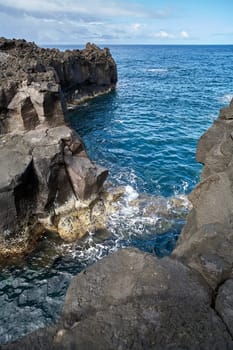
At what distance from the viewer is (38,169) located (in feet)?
53.2

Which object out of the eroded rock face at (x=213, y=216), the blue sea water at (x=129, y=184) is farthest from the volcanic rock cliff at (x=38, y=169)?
the eroded rock face at (x=213, y=216)

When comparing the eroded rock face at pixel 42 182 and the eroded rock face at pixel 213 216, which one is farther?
the eroded rock face at pixel 42 182

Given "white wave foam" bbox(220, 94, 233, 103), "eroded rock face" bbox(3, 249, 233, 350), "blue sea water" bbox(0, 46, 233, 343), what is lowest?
"blue sea water" bbox(0, 46, 233, 343)

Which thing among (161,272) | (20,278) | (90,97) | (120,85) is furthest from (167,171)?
(120,85)

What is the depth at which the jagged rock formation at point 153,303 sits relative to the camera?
5293 millimetres

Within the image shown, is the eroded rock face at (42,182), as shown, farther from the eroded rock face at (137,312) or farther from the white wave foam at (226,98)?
the white wave foam at (226,98)

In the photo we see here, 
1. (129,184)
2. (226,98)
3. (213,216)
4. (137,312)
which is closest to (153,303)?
(137,312)

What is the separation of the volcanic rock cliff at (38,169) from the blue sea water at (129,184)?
1.35m

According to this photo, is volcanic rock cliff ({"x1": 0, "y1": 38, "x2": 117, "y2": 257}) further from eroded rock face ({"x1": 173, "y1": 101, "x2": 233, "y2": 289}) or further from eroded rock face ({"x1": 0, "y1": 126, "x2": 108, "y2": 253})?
eroded rock face ({"x1": 173, "y1": 101, "x2": 233, "y2": 289})

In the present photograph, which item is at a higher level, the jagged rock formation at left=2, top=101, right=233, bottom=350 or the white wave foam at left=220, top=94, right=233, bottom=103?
the white wave foam at left=220, top=94, right=233, bottom=103

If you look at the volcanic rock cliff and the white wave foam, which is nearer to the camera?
the volcanic rock cliff

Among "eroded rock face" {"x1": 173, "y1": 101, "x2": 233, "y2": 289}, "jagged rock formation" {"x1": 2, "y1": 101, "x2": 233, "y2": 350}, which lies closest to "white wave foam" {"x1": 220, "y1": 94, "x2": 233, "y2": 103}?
"eroded rock face" {"x1": 173, "y1": 101, "x2": 233, "y2": 289}

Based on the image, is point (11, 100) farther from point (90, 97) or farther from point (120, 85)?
point (120, 85)

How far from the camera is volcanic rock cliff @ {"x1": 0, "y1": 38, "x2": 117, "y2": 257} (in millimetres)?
15328
